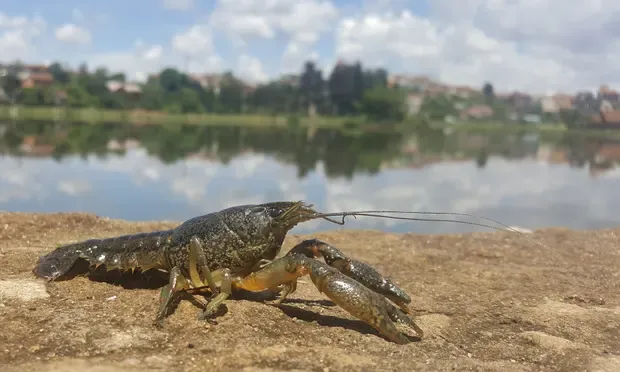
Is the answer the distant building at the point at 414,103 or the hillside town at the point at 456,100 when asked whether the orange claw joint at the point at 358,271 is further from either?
the distant building at the point at 414,103

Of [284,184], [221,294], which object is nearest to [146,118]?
[284,184]

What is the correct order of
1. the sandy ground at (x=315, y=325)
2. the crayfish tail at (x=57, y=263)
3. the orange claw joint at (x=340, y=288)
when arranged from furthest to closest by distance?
the crayfish tail at (x=57, y=263), the orange claw joint at (x=340, y=288), the sandy ground at (x=315, y=325)

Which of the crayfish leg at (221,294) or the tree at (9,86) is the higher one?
the tree at (9,86)

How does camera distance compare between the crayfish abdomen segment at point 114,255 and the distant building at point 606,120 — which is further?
the distant building at point 606,120

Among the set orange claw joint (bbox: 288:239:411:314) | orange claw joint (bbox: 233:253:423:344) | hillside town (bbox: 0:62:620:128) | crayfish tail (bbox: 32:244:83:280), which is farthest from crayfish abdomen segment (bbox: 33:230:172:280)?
hillside town (bbox: 0:62:620:128)

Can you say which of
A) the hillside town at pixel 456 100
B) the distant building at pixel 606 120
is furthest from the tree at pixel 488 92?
the distant building at pixel 606 120

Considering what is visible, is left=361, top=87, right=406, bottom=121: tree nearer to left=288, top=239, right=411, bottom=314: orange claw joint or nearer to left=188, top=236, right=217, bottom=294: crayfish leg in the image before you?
left=288, top=239, right=411, bottom=314: orange claw joint

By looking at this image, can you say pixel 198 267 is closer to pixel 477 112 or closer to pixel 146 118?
pixel 146 118

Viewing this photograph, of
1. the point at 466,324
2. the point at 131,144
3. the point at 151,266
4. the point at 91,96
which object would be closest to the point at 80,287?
the point at 151,266
